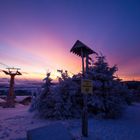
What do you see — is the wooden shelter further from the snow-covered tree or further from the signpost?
the snow-covered tree

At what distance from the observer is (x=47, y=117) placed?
38.4 ft

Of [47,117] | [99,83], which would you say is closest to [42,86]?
[47,117]

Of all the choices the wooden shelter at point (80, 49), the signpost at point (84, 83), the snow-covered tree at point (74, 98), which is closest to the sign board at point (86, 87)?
the signpost at point (84, 83)

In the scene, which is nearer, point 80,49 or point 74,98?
point 80,49

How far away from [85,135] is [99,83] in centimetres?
507

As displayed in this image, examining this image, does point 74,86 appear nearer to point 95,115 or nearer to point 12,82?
point 95,115

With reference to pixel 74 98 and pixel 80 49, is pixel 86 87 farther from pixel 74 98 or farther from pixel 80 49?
pixel 74 98

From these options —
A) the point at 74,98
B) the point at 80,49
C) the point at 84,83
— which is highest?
the point at 80,49

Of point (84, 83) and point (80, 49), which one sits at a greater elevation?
point (80, 49)

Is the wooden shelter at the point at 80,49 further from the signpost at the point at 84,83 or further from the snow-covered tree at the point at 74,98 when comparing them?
the snow-covered tree at the point at 74,98

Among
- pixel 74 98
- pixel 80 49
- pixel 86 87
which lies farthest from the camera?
pixel 74 98

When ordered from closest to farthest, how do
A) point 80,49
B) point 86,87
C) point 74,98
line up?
point 86,87 → point 80,49 → point 74,98

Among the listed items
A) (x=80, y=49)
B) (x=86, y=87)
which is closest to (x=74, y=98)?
(x=80, y=49)

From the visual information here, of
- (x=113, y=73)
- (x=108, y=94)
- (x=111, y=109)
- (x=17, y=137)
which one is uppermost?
(x=113, y=73)
